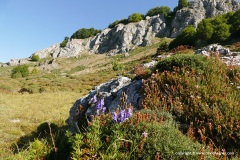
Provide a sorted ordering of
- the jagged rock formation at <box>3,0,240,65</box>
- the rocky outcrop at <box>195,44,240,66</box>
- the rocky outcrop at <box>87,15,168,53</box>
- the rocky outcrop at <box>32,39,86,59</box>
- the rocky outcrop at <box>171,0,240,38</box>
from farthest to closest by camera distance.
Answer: the rocky outcrop at <box>32,39,86,59</box>
the rocky outcrop at <box>87,15,168,53</box>
the jagged rock formation at <box>3,0,240,65</box>
the rocky outcrop at <box>171,0,240,38</box>
the rocky outcrop at <box>195,44,240,66</box>

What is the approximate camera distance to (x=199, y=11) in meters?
120

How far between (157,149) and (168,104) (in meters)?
3.54

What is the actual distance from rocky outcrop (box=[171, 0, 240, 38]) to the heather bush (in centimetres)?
11247

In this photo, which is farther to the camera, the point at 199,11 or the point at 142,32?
the point at 142,32

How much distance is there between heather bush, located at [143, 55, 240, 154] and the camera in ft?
19.6

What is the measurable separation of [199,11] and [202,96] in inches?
4867

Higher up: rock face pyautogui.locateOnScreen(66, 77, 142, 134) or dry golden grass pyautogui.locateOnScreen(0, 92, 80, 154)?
rock face pyautogui.locateOnScreen(66, 77, 142, 134)

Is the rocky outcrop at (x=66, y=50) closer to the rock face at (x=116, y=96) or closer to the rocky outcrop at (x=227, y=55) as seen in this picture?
the rocky outcrop at (x=227, y=55)

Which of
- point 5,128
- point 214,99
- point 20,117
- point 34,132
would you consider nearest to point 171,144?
point 214,99

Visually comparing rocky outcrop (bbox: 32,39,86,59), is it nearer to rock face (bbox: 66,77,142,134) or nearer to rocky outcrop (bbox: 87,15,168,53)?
rocky outcrop (bbox: 87,15,168,53)

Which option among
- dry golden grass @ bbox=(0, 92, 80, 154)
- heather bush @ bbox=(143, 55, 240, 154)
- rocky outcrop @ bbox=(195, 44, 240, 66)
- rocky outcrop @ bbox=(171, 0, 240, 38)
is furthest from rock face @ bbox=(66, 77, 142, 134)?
rocky outcrop @ bbox=(171, 0, 240, 38)

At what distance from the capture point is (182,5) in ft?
437

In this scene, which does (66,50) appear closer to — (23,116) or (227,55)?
(23,116)

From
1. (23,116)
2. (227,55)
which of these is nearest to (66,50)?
(23,116)
